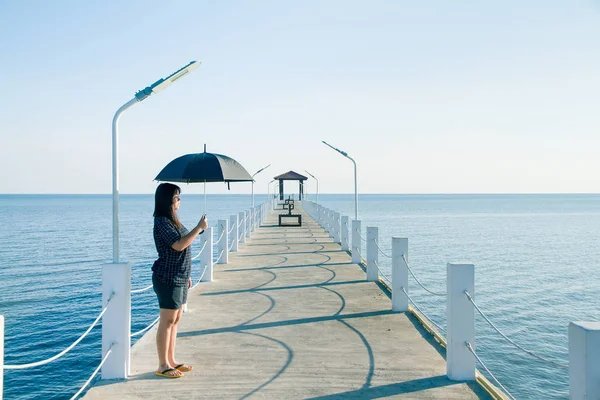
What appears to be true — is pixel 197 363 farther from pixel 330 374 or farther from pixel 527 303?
pixel 527 303

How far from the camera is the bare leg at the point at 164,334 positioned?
4875 millimetres

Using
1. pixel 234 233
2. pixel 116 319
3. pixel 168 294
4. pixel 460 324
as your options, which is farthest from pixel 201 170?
pixel 234 233

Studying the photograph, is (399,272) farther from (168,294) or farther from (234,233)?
(234,233)

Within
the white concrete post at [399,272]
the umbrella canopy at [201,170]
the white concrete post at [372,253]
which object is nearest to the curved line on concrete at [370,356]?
the white concrete post at [399,272]

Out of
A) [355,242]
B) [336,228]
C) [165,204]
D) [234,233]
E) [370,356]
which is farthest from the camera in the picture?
[336,228]

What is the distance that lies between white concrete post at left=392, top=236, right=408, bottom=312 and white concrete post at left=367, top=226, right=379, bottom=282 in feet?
6.58

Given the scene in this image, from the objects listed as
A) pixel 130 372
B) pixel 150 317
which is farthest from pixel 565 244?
pixel 130 372

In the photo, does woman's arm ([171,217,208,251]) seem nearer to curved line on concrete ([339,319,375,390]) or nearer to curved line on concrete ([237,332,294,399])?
curved line on concrete ([237,332,294,399])

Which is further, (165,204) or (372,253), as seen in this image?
(372,253)

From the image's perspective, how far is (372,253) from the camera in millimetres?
9758

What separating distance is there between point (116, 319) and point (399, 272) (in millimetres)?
4062

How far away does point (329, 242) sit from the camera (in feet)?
57.1

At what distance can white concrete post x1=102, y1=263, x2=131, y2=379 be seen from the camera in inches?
193

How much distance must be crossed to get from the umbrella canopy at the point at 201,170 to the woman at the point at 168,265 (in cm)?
157
